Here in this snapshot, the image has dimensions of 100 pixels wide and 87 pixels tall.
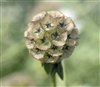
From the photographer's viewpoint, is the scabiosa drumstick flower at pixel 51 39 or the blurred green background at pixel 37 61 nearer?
the scabiosa drumstick flower at pixel 51 39

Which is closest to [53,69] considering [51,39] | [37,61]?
[51,39]

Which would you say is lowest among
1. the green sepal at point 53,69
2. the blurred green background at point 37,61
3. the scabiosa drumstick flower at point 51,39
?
the blurred green background at point 37,61

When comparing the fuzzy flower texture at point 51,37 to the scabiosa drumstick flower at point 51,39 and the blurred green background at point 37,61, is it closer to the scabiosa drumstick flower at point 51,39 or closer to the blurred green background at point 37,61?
the scabiosa drumstick flower at point 51,39

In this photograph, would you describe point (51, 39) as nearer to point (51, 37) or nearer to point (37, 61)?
point (51, 37)

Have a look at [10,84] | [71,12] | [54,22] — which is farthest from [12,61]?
[54,22]

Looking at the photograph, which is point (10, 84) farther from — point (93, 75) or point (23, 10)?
point (23, 10)

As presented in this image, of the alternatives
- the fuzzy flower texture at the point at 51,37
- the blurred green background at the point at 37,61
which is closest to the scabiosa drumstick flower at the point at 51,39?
the fuzzy flower texture at the point at 51,37

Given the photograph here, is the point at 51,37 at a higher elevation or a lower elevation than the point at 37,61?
higher
